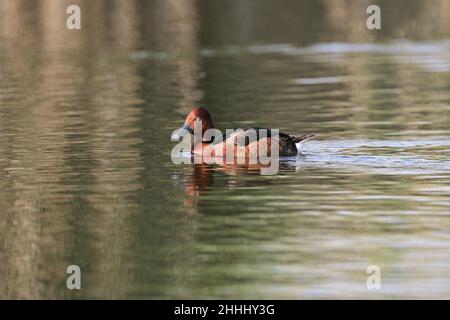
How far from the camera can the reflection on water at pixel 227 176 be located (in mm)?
12523

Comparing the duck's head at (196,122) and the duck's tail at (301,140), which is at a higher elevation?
the duck's head at (196,122)

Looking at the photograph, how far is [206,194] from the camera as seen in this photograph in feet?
53.3

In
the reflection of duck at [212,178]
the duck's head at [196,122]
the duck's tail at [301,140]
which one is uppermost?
the duck's head at [196,122]

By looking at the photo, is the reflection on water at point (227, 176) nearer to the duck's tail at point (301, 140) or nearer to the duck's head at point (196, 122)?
the duck's tail at point (301, 140)

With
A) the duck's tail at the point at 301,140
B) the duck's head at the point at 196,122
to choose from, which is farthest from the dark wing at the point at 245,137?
the duck's head at the point at 196,122

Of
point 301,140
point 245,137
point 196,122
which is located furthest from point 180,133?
point 301,140

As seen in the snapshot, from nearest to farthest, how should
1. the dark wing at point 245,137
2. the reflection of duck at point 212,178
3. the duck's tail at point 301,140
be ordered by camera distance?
the reflection of duck at point 212,178 → the dark wing at point 245,137 → the duck's tail at point 301,140

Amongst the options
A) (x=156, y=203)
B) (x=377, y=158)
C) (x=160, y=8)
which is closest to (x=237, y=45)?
(x=160, y=8)

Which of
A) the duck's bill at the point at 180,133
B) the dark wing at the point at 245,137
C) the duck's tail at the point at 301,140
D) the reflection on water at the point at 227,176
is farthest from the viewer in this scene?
the duck's bill at the point at 180,133

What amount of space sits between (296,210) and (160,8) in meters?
34.2

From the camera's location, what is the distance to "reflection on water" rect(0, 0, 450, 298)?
12.5m

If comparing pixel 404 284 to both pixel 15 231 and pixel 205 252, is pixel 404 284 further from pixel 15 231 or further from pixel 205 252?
pixel 15 231

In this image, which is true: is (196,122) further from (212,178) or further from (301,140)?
(212,178)

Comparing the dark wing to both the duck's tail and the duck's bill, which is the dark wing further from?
the duck's bill
